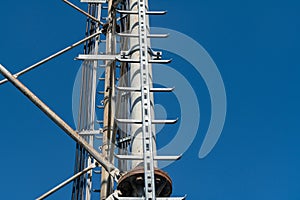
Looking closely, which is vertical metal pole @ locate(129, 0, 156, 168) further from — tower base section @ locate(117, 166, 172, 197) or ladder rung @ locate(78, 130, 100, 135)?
ladder rung @ locate(78, 130, 100, 135)

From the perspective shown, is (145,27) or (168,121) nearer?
(168,121)

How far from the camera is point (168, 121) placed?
4117mm

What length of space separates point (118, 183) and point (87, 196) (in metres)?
5.21

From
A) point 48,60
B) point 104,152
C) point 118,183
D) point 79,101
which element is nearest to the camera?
point 118,183

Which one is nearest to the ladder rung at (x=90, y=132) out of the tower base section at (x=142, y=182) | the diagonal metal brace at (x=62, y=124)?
the diagonal metal brace at (x=62, y=124)

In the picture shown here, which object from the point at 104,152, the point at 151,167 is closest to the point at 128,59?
the point at 151,167

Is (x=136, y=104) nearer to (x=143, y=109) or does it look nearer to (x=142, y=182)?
(x=143, y=109)

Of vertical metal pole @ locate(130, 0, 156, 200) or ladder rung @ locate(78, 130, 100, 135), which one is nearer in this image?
vertical metal pole @ locate(130, 0, 156, 200)

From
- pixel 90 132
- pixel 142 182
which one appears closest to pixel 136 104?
pixel 142 182

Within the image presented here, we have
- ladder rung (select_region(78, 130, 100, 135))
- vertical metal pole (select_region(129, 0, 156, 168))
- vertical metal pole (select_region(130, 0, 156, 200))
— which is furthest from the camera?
ladder rung (select_region(78, 130, 100, 135))

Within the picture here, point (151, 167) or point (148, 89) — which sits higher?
point (148, 89)

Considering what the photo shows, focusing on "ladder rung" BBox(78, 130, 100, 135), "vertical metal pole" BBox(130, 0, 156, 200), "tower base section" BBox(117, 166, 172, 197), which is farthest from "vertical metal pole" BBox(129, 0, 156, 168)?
"ladder rung" BBox(78, 130, 100, 135)

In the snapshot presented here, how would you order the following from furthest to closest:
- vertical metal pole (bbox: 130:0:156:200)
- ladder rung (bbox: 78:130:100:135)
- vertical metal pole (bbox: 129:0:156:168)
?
ladder rung (bbox: 78:130:100:135) < vertical metal pole (bbox: 129:0:156:168) < vertical metal pole (bbox: 130:0:156:200)

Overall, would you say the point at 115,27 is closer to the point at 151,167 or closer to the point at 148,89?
the point at 148,89
